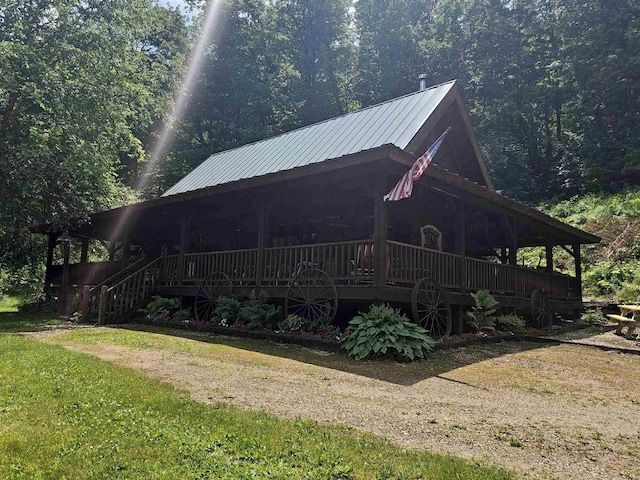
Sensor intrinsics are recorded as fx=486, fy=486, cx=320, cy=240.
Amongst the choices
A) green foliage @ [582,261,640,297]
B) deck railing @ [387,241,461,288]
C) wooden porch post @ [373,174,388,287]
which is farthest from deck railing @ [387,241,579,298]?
green foliage @ [582,261,640,297]

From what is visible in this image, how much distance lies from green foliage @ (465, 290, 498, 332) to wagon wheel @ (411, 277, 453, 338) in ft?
Result: 2.70

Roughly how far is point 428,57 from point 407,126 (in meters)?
37.2

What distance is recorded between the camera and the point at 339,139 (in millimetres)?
13492

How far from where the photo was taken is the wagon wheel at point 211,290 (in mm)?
13133

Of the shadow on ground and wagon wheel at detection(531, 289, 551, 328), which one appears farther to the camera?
wagon wheel at detection(531, 289, 551, 328)

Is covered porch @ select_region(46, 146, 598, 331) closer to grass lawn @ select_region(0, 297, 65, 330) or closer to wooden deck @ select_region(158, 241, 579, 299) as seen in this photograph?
wooden deck @ select_region(158, 241, 579, 299)

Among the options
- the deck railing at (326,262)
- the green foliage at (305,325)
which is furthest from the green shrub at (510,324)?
the green foliage at (305,325)

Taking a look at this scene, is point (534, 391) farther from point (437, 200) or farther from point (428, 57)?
point (428, 57)

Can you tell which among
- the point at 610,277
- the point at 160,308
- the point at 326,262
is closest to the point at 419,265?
the point at 326,262

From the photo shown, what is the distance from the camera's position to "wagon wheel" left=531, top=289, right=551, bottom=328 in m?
14.2

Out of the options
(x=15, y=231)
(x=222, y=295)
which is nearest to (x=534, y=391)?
(x=222, y=295)

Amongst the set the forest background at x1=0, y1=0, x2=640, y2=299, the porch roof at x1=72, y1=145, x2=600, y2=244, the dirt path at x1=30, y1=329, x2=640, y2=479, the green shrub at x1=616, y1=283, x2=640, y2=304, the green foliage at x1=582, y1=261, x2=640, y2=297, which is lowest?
the dirt path at x1=30, y1=329, x2=640, y2=479

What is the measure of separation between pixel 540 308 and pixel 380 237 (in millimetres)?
7708

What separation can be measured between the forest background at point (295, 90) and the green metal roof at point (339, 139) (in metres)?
4.93
